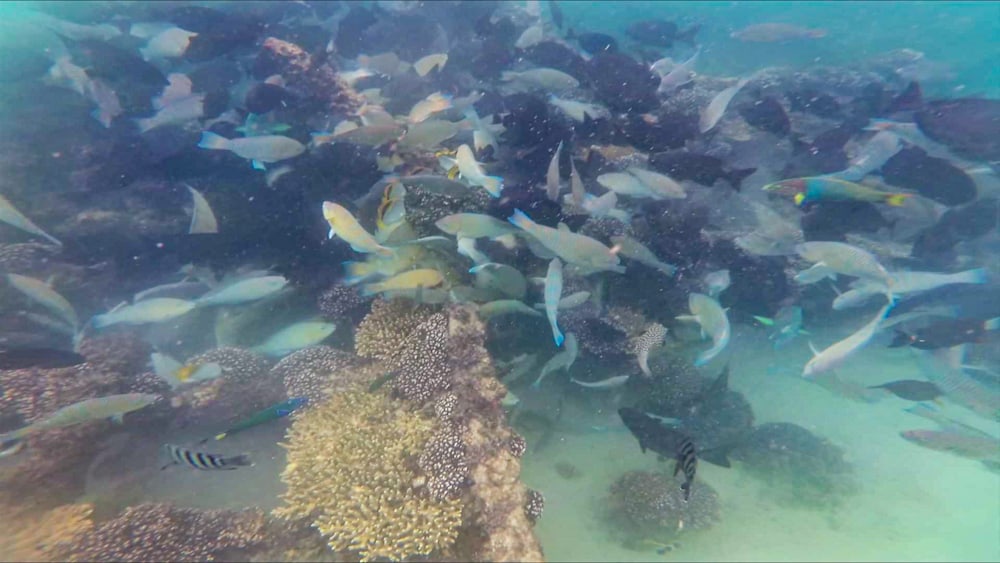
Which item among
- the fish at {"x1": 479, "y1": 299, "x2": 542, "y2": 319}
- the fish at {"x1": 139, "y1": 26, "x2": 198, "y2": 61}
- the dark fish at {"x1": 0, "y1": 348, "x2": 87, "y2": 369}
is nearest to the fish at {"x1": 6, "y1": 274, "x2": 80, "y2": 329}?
the dark fish at {"x1": 0, "y1": 348, "x2": 87, "y2": 369}

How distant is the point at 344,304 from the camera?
215 inches

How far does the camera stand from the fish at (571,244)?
3826 mm

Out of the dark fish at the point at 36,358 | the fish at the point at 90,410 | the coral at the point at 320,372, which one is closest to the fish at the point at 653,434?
the coral at the point at 320,372

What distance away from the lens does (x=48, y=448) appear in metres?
4.57

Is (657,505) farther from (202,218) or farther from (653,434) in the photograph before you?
(202,218)

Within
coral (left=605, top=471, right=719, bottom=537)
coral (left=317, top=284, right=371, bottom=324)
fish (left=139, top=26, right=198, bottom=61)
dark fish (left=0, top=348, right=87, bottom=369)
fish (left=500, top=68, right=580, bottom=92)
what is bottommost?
coral (left=605, top=471, right=719, bottom=537)

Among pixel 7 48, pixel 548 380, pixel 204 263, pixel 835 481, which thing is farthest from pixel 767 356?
pixel 7 48

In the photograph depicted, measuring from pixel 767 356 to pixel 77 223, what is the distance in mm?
10765

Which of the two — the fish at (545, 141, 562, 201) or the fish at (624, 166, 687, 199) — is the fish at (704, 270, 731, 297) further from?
the fish at (545, 141, 562, 201)

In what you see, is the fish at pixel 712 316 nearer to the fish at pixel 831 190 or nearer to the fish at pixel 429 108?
the fish at pixel 831 190

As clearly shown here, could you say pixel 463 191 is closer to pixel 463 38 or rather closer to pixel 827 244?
pixel 827 244

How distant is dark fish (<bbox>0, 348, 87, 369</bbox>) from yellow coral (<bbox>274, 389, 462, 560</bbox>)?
2434 millimetres

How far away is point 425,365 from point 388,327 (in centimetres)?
73

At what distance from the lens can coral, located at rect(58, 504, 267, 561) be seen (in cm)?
384
